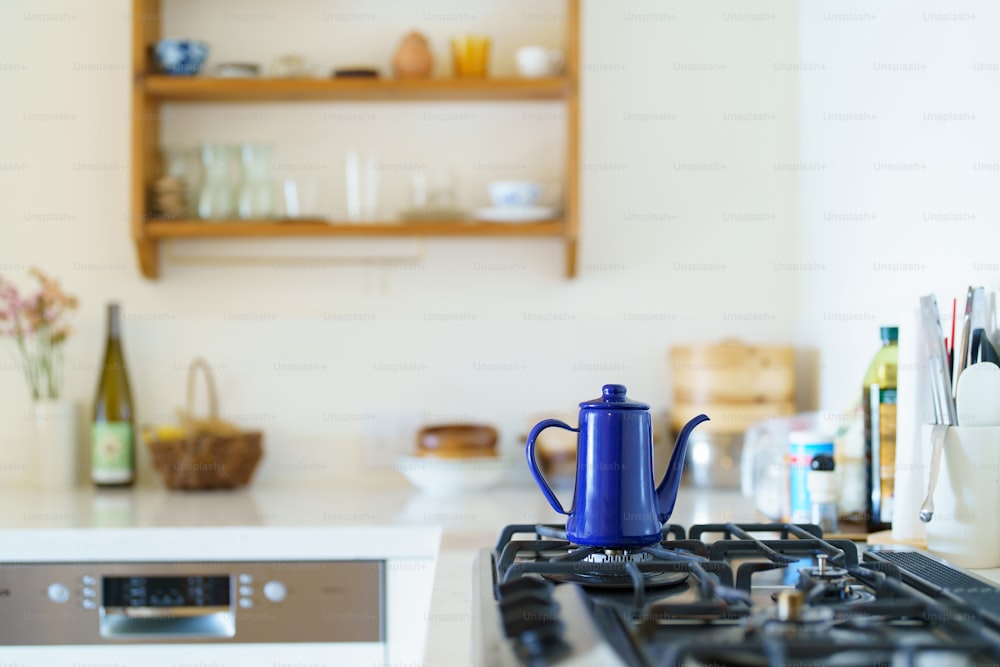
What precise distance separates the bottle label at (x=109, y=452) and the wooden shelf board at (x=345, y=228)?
45 centimetres

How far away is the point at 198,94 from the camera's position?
243 centimetres

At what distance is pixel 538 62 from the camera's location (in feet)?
7.73

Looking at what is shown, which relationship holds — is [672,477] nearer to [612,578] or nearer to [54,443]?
[612,578]

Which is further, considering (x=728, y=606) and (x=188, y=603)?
(x=188, y=603)

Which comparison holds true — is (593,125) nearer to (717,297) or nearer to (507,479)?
(717,297)

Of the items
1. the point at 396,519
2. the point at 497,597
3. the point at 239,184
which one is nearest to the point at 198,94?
the point at 239,184

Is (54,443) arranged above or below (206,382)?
below

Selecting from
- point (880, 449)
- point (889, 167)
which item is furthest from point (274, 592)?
point (889, 167)

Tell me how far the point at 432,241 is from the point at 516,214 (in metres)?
0.29

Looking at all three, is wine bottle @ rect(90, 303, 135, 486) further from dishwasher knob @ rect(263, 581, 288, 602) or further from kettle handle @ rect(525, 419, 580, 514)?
kettle handle @ rect(525, 419, 580, 514)

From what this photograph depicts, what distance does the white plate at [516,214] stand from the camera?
91.4 inches

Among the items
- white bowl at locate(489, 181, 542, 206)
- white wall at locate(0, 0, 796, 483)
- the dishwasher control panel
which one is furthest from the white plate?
the dishwasher control panel

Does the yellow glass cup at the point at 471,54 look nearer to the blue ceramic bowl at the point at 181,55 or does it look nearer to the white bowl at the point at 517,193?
the white bowl at the point at 517,193

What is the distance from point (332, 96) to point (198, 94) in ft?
1.01
